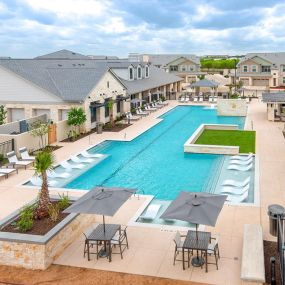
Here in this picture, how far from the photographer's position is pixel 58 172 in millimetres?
22375

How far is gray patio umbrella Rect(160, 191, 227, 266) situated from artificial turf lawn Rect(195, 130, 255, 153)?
15739mm

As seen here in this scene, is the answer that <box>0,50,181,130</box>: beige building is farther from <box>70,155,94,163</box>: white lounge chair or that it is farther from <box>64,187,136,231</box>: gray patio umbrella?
<box>64,187,136,231</box>: gray patio umbrella

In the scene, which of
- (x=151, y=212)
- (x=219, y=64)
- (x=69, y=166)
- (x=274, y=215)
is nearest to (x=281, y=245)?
(x=274, y=215)

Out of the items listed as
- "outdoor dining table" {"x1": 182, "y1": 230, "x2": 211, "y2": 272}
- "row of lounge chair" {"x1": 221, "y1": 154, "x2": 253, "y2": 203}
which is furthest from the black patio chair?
"row of lounge chair" {"x1": 221, "y1": 154, "x2": 253, "y2": 203}

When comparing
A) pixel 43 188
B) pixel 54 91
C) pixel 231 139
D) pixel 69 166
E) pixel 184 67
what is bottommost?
pixel 69 166

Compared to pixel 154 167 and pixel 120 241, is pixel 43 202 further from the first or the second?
pixel 154 167

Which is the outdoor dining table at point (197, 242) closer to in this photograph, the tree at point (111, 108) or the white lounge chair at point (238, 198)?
the white lounge chair at point (238, 198)

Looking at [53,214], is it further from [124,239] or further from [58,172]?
[58,172]

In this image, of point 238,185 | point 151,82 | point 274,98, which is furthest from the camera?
point 151,82

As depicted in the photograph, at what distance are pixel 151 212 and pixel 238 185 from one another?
567 centimetres

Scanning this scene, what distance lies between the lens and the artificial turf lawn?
28.2m

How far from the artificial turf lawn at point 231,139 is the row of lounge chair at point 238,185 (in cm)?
304

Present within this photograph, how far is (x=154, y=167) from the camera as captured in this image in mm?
23719

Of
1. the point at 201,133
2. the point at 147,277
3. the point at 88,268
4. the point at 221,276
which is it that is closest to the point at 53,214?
the point at 88,268
